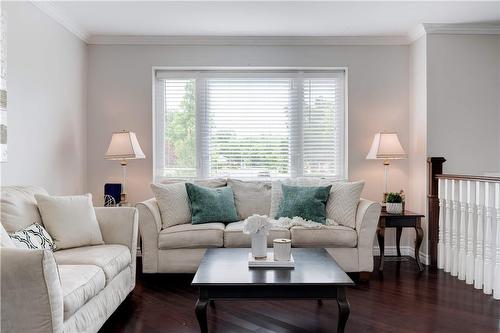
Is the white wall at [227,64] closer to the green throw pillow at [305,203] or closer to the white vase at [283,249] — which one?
the green throw pillow at [305,203]

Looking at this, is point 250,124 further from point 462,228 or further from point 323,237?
point 462,228

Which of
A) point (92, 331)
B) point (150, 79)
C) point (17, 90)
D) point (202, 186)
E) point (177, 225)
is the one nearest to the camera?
point (92, 331)

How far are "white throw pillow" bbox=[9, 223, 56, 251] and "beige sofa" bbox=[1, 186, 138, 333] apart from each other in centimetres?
7

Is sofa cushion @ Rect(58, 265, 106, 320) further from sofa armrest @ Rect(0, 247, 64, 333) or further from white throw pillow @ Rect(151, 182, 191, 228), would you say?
white throw pillow @ Rect(151, 182, 191, 228)

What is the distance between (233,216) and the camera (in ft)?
Answer: 14.3

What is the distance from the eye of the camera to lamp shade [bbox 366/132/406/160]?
461cm

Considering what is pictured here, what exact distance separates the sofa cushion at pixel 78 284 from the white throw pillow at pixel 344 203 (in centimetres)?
237

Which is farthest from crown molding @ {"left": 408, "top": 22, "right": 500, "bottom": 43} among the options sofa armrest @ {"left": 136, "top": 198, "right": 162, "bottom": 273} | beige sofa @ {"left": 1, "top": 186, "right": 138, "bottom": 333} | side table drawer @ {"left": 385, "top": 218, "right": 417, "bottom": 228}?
beige sofa @ {"left": 1, "top": 186, "right": 138, "bottom": 333}

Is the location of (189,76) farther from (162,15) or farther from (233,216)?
(233,216)

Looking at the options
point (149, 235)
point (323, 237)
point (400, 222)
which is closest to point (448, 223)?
point (400, 222)

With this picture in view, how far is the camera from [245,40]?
16.4 feet

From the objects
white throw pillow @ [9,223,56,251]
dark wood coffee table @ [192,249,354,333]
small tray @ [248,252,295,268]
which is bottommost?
dark wood coffee table @ [192,249,354,333]

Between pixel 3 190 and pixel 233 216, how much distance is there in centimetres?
214

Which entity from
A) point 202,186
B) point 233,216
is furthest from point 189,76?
point 233,216
